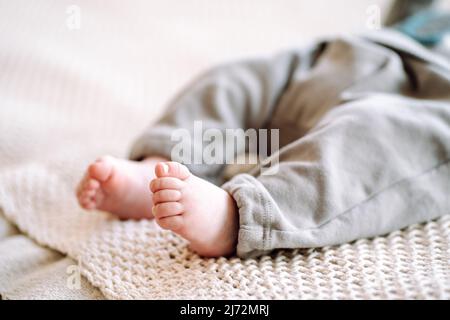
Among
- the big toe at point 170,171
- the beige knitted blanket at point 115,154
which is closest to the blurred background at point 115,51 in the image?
the beige knitted blanket at point 115,154

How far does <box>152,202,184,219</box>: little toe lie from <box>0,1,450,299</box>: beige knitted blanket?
0.26ft

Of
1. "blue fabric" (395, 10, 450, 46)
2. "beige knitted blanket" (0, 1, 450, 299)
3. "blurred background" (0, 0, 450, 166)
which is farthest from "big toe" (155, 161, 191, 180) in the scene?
"blue fabric" (395, 10, 450, 46)

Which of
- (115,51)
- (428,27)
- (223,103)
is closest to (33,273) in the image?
(223,103)

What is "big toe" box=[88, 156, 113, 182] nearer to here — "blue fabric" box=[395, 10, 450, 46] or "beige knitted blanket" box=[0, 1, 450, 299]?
"beige knitted blanket" box=[0, 1, 450, 299]

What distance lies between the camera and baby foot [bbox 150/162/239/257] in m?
0.54

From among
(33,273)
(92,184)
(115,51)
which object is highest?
(115,51)

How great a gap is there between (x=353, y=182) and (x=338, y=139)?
0.19 feet

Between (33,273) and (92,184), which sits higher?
(92,184)

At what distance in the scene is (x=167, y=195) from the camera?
54 cm

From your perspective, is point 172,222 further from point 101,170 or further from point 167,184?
point 101,170

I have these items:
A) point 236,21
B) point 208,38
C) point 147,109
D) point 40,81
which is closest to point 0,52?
point 40,81

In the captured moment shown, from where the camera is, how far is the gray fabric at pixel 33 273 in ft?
1.89

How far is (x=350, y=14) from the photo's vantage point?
137 cm
